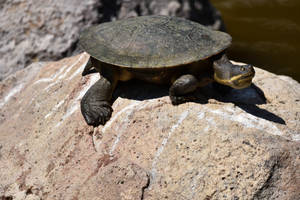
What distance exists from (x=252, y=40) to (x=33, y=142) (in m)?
6.01

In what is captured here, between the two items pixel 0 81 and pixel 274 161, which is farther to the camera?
pixel 0 81

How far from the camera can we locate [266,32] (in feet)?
27.7

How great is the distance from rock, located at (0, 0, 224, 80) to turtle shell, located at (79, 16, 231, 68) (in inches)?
92.7

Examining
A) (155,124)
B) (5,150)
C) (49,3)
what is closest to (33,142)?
(5,150)

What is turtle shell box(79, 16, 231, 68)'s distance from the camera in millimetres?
3590

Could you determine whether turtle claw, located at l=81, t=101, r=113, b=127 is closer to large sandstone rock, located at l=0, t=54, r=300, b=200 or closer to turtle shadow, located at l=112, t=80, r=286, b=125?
large sandstone rock, located at l=0, t=54, r=300, b=200

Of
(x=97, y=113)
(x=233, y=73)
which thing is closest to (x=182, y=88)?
(x=233, y=73)

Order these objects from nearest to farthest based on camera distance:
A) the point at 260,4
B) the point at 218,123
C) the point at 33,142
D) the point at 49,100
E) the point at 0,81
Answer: the point at 218,123 → the point at 33,142 → the point at 49,100 → the point at 0,81 → the point at 260,4

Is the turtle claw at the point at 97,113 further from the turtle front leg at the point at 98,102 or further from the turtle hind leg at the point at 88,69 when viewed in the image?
the turtle hind leg at the point at 88,69

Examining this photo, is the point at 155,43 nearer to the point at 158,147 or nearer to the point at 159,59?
the point at 159,59

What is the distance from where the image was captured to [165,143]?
11.1 ft

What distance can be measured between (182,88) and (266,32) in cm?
569

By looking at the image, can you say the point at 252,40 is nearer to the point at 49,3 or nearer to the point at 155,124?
the point at 49,3

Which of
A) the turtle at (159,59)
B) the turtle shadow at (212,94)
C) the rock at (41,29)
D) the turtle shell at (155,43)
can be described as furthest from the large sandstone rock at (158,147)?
the rock at (41,29)
